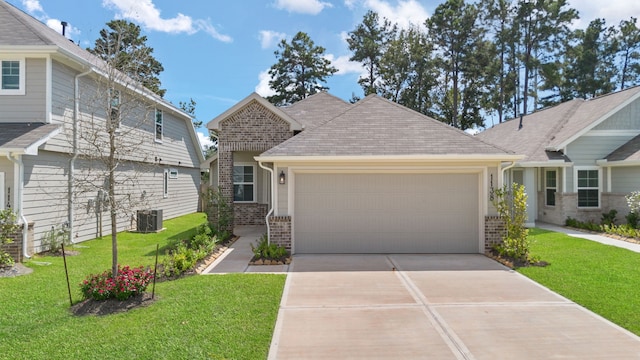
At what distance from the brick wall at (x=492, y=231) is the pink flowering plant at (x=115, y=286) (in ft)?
25.2

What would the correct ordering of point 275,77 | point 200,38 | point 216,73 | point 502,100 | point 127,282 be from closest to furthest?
point 127,282 → point 200,38 → point 216,73 → point 502,100 → point 275,77

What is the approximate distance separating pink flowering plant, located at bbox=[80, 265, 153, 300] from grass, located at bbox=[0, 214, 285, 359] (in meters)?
0.36

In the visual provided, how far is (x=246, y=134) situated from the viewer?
1241 centimetres

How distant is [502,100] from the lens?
3167 cm

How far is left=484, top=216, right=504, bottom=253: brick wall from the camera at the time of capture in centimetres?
943

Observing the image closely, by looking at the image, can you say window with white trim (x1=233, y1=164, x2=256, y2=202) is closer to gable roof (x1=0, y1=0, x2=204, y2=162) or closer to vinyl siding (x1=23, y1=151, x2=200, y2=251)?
vinyl siding (x1=23, y1=151, x2=200, y2=251)

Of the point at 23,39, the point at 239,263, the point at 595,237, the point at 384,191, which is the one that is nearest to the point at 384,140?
the point at 384,191

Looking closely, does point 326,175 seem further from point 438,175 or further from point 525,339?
point 525,339

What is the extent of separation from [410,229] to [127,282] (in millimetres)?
6505

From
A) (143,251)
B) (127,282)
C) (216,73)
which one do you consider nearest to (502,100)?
(216,73)

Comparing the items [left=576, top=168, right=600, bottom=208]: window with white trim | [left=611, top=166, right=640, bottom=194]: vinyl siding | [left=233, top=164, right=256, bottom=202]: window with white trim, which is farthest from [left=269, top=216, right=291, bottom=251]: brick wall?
[left=611, top=166, right=640, bottom=194]: vinyl siding

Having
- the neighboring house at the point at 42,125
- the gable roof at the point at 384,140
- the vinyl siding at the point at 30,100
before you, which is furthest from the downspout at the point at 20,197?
the gable roof at the point at 384,140

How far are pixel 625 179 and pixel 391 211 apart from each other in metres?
10.0

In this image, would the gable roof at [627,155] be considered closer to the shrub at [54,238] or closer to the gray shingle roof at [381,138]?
the gray shingle roof at [381,138]
